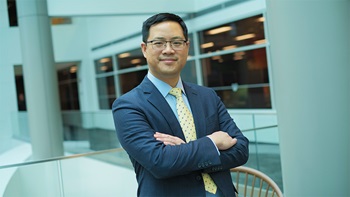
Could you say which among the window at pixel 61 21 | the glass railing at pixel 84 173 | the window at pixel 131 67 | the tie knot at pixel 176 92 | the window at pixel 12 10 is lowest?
the glass railing at pixel 84 173

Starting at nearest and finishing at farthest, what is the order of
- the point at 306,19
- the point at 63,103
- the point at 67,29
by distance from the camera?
1. the point at 306,19
2. the point at 67,29
3. the point at 63,103

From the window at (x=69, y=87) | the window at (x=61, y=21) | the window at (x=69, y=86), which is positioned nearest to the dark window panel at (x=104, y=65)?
the window at (x=69, y=87)

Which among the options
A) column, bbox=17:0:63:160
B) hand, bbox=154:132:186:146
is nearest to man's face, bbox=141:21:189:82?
hand, bbox=154:132:186:146

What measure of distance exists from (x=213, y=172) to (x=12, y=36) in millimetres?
11260

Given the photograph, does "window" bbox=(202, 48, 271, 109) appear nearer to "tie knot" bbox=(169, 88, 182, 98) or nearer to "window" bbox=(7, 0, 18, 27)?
"window" bbox=(7, 0, 18, 27)

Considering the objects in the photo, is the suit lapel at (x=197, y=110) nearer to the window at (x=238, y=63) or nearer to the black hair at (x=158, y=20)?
the black hair at (x=158, y=20)

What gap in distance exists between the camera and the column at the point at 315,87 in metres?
2.50

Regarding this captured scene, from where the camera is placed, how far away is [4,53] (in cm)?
1141

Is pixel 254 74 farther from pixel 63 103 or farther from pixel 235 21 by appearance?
pixel 63 103

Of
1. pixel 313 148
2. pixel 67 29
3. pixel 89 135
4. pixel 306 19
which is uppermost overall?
pixel 67 29

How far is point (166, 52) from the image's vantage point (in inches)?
69.4

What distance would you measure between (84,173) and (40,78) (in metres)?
6.35

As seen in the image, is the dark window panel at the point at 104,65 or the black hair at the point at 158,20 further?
the dark window panel at the point at 104,65

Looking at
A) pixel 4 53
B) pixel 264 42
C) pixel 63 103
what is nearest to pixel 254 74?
pixel 264 42
